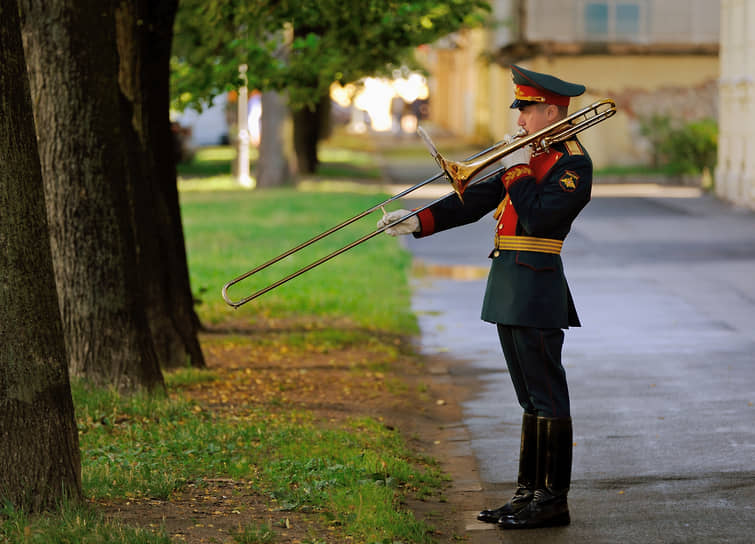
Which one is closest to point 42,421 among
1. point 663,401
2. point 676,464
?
point 676,464

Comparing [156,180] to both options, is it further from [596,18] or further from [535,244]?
[596,18]

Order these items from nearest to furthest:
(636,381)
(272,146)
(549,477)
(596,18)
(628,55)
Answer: (549,477)
(636,381)
(272,146)
(628,55)
(596,18)

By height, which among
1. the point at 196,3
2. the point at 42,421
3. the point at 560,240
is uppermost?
the point at 196,3

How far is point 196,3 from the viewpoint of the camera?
11.0 m

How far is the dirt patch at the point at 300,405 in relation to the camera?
5.35 meters

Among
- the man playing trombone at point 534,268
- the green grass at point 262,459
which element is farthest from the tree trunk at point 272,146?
the man playing trombone at point 534,268

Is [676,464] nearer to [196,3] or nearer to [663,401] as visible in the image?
[663,401]

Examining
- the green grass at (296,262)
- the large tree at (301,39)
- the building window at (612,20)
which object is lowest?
the green grass at (296,262)

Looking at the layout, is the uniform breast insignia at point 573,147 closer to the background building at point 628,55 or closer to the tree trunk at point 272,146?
the tree trunk at point 272,146

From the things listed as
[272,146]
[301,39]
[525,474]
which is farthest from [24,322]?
[272,146]

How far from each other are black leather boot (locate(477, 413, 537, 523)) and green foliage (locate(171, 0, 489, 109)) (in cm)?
536

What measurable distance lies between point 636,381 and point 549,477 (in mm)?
3574

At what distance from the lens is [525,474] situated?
5680 millimetres

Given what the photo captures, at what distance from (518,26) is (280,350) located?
29834mm
